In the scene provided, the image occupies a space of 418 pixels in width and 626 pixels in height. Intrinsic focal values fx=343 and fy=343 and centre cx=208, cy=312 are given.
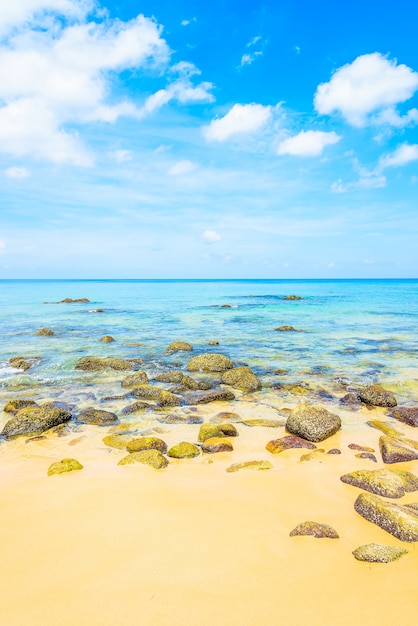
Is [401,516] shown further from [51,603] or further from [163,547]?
[51,603]

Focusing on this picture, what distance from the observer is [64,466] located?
628cm

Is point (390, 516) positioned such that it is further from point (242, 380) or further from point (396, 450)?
point (242, 380)

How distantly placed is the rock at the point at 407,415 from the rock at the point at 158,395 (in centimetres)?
594

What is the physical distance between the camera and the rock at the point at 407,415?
8.62m

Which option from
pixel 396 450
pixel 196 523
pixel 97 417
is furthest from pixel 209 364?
pixel 196 523

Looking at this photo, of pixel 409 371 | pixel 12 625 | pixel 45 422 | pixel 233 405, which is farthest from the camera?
pixel 409 371

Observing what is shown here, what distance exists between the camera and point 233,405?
10.0m

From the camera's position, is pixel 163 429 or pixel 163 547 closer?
pixel 163 547

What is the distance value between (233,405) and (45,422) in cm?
499

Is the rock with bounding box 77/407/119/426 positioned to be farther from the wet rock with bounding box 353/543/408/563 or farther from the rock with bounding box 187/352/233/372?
the wet rock with bounding box 353/543/408/563

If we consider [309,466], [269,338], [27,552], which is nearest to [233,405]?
[309,466]

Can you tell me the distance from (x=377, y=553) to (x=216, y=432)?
13.5 ft

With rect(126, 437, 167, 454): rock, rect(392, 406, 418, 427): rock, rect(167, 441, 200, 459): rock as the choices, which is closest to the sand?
rect(167, 441, 200, 459): rock

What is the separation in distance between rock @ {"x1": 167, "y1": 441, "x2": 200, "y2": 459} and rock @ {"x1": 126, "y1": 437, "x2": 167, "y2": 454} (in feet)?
→ 0.78
